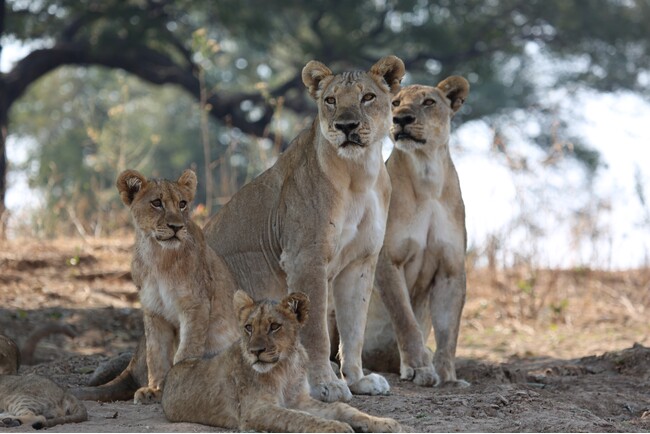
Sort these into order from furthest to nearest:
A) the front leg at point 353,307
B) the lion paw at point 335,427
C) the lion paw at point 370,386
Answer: the front leg at point 353,307 → the lion paw at point 370,386 → the lion paw at point 335,427

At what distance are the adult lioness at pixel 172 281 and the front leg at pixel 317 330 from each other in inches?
15.2

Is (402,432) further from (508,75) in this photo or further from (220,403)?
(508,75)

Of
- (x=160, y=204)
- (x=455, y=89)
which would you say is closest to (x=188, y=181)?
(x=160, y=204)

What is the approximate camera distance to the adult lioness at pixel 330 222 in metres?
5.86

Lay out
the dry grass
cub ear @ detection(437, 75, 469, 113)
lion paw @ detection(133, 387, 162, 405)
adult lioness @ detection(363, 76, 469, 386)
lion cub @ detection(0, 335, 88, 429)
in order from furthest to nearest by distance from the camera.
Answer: the dry grass, cub ear @ detection(437, 75, 469, 113), adult lioness @ detection(363, 76, 469, 386), lion paw @ detection(133, 387, 162, 405), lion cub @ detection(0, 335, 88, 429)

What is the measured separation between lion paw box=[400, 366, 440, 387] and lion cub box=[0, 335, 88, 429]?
2173 millimetres

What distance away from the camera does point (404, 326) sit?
262 inches

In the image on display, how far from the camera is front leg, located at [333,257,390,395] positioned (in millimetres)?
6156

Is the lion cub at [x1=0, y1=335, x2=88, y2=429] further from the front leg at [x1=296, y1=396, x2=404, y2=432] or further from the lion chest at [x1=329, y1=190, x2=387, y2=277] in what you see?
the lion chest at [x1=329, y1=190, x2=387, y2=277]

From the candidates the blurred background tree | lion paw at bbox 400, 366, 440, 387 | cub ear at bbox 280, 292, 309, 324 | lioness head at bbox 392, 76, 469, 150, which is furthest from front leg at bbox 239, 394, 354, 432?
the blurred background tree

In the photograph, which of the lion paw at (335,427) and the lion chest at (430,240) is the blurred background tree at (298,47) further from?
the lion paw at (335,427)

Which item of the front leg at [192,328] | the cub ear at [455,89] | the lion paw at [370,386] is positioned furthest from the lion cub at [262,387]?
the cub ear at [455,89]

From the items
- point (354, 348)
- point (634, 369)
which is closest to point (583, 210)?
point (634, 369)

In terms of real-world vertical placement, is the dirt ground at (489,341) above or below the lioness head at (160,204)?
below
